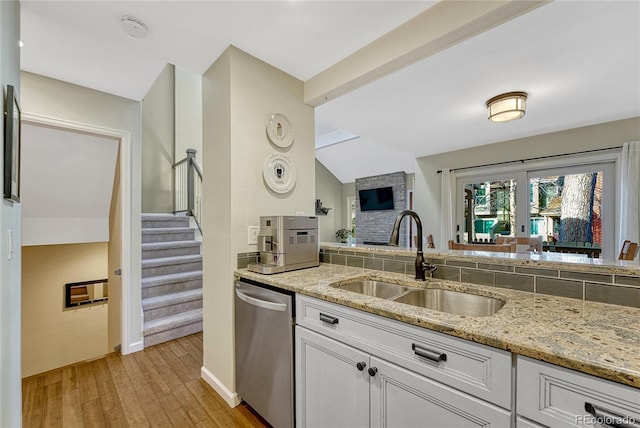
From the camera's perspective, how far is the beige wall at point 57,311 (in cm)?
323

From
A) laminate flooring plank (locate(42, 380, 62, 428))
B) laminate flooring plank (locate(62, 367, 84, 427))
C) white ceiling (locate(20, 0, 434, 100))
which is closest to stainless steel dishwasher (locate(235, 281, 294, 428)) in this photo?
laminate flooring plank (locate(62, 367, 84, 427))

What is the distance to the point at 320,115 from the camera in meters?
3.61

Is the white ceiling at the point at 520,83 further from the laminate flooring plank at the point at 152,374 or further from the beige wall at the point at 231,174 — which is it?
the laminate flooring plank at the point at 152,374

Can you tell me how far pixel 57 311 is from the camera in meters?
3.40

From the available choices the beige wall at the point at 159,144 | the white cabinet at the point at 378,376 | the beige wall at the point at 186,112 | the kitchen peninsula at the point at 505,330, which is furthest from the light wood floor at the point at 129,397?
the beige wall at the point at 186,112

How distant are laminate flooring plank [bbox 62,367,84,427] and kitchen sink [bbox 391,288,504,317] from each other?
2.09 m

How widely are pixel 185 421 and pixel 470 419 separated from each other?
5.45ft

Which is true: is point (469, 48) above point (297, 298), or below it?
above

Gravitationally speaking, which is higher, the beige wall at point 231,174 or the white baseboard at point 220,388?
the beige wall at point 231,174

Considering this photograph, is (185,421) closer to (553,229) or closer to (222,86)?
(222,86)

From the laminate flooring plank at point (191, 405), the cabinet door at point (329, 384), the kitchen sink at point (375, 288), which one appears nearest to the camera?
the cabinet door at point (329, 384)

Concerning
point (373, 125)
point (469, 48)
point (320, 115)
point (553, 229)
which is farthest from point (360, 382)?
point (553, 229)

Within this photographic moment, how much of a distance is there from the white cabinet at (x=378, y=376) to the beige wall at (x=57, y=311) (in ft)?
11.8

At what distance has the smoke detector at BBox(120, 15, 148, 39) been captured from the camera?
167 cm
